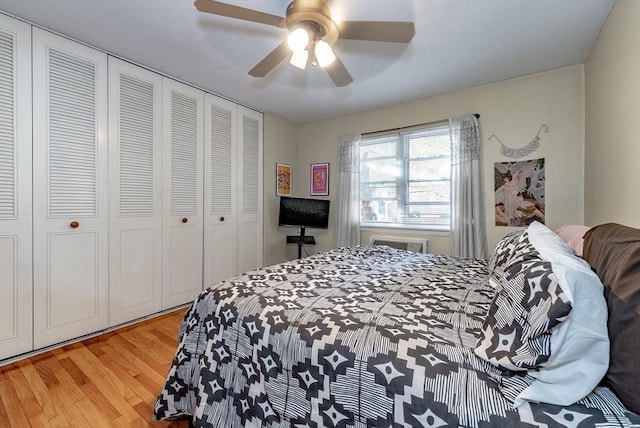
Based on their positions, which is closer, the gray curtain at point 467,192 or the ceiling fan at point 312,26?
Answer: the ceiling fan at point 312,26

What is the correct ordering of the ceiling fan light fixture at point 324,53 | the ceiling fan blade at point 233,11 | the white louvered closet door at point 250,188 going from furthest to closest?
the white louvered closet door at point 250,188 < the ceiling fan light fixture at point 324,53 < the ceiling fan blade at point 233,11

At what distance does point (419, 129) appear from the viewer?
11.0 ft

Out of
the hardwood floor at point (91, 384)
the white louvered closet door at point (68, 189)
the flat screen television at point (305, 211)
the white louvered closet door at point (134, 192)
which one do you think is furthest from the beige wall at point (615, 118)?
the white louvered closet door at point (68, 189)

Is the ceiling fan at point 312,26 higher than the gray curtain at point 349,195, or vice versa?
the ceiling fan at point 312,26

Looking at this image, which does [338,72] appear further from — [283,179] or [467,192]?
[283,179]

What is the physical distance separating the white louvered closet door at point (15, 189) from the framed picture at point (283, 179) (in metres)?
2.57

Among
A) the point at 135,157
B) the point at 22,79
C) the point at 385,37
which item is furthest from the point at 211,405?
the point at 22,79

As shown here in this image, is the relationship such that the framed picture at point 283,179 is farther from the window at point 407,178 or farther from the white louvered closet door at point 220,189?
the window at point 407,178

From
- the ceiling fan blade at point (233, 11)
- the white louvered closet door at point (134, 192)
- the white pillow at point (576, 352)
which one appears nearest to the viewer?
the white pillow at point (576, 352)

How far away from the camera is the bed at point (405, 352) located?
711mm

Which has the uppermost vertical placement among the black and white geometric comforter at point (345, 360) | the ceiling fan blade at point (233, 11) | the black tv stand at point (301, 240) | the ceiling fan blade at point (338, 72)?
the ceiling fan blade at point (233, 11)

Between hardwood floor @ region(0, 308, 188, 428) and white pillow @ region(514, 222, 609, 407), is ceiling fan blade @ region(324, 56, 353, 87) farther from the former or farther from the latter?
hardwood floor @ region(0, 308, 188, 428)

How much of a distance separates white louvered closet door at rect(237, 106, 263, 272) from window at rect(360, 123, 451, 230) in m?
1.42

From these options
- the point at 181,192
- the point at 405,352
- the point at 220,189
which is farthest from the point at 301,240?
the point at 405,352
